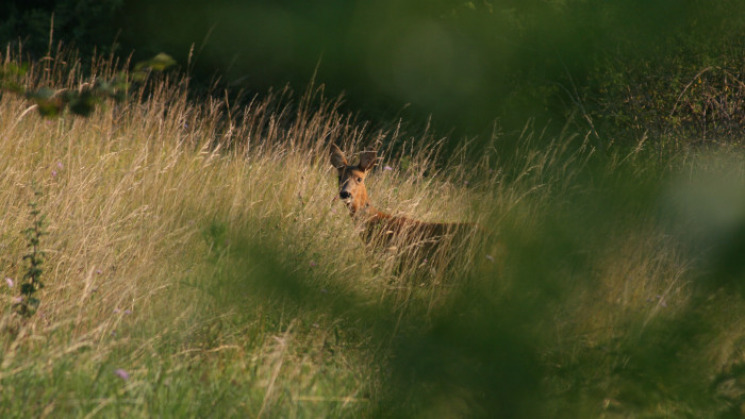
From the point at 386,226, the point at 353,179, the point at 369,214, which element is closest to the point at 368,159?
the point at 353,179

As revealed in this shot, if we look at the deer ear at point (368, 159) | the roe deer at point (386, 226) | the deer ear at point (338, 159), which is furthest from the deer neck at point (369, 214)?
the deer ear at point (338, 159)

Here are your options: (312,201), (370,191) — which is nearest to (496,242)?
(312,201)

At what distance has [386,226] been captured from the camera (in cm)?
515

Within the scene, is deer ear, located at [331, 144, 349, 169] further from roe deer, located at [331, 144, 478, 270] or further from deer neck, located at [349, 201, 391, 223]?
deer neck, located at [349, 201, 391, 223]

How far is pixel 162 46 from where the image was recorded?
13.2 meters

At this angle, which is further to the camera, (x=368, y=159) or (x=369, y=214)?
(x=368, y=159)

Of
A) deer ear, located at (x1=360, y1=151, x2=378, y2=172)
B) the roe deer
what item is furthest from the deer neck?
deer ear, located at (x1=360, y1=151, x2=378, y2=172)

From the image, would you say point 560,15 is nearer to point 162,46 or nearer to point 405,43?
point 405,43

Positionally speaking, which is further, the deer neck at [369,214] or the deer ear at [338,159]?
the deer ear at [338,159]

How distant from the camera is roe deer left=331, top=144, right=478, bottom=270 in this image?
4404 millimetres

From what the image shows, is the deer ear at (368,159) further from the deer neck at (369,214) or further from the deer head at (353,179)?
the deer neck at (369,214)

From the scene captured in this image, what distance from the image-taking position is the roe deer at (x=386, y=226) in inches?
173

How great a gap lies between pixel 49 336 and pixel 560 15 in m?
2.43

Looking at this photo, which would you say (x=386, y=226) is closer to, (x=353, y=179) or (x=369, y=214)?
(x=369, y=214)
